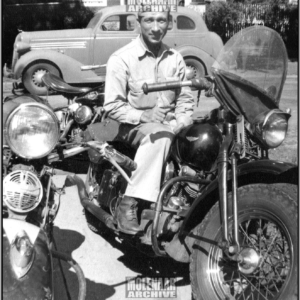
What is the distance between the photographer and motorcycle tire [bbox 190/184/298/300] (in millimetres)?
2754

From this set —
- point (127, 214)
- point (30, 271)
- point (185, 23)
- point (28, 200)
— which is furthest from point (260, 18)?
point (185, 23)

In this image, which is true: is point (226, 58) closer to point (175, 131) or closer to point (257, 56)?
point (257, 56)

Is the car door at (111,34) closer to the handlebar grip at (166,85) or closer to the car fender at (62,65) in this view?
the car fender at (62,65)

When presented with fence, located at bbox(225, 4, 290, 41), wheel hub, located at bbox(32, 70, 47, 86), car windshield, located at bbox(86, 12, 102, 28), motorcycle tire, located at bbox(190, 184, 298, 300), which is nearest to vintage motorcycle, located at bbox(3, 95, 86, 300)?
motorcycle tire, located at bbox(190, 184, 298, 300)

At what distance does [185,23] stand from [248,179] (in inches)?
435

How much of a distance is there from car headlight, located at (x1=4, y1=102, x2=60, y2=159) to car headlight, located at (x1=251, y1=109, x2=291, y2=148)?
44.7 inches

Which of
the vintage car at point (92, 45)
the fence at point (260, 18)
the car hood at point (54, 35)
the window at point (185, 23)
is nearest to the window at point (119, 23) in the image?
the vintage car at point (92, 45)

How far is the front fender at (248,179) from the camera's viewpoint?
9.43ft

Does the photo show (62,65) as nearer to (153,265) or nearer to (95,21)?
(95,21)

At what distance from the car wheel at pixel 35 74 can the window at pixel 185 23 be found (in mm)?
3916

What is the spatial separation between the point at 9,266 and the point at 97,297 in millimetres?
1082

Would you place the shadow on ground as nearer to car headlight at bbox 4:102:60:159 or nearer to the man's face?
car headlight at bbox 4:102:60:159

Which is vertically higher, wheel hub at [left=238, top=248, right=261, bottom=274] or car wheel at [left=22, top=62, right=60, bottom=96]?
car wheel at [left=22, top=62, right=60, bottom=96]

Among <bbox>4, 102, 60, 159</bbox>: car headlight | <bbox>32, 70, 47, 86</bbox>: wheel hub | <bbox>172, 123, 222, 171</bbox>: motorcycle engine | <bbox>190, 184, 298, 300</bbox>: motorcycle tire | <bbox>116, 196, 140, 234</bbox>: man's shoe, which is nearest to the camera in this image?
<bbox>190, 184, 298, 300</bbox>: motorcycle tire
